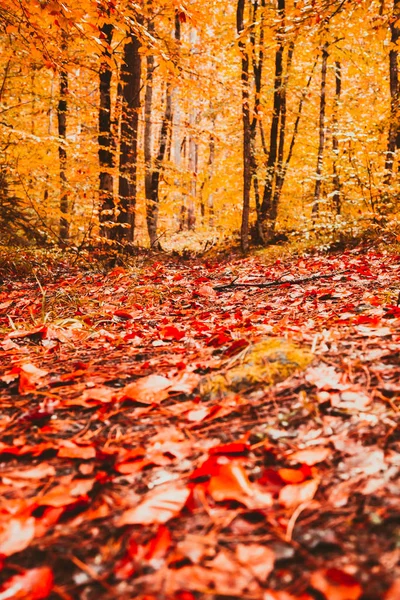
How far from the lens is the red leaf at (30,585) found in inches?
35.7

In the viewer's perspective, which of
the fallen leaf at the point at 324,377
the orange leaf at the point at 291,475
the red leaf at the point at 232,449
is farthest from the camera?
the fallen leaf at the point at 324,377

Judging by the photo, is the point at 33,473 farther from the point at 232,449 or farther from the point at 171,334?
the point at 171,334

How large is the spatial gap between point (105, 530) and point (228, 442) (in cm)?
52

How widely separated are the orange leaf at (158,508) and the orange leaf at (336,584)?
0.39 meters

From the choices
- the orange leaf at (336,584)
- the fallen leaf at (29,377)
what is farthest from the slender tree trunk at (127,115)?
the orange leaf at (336,584)

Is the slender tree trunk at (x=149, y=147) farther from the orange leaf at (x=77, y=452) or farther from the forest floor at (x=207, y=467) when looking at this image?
the orange leaf at (x=77, y=452)

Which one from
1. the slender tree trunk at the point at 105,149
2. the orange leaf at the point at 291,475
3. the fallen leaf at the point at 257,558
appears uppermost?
the slender tree trunk at the point at 105,149

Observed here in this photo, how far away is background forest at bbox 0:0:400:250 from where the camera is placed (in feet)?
14.3

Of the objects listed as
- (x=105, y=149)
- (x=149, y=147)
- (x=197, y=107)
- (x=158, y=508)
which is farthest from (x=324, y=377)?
(x=149, y=147)

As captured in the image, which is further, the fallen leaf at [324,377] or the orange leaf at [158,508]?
the fallen leaf at [324,377]

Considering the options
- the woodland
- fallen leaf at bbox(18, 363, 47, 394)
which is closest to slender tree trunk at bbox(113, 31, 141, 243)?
the woodland

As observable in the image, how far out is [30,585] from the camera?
36.6 inches

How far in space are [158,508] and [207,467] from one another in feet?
0.67

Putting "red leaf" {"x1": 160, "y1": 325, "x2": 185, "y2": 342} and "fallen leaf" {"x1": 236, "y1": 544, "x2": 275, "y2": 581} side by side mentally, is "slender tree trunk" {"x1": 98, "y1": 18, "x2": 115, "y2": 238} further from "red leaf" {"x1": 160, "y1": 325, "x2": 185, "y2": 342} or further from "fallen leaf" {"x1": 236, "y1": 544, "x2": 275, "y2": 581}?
"fallen leaf" {"x1": 236, "y1": 544, "x2": 275, "y2": 581}
